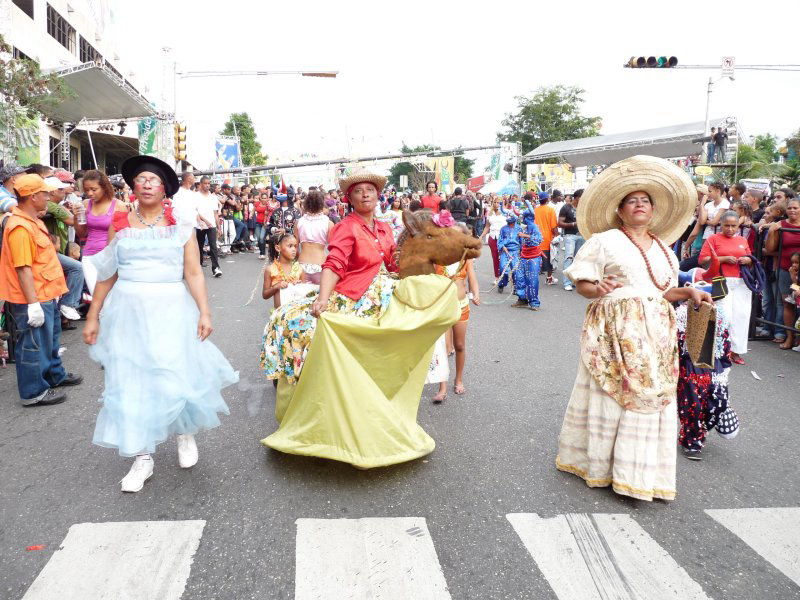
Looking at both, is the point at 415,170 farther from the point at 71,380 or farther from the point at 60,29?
the point at 71,380

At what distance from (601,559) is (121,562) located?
2.33m

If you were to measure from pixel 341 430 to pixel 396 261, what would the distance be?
1.37 metres

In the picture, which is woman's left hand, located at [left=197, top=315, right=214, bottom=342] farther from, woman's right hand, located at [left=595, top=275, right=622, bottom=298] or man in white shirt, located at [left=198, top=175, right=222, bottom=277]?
man in white shirt, located at [left=198, top=175, right=222, bottom=277]

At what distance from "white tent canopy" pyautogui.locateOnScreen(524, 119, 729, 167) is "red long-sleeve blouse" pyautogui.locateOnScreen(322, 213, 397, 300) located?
100ft

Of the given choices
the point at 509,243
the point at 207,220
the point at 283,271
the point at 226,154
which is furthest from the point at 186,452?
the point at 226,154

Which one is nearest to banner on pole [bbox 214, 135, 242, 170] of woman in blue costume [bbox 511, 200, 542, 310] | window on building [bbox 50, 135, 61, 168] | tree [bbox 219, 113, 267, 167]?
window on building [bbox 50, 135, 61, 168]

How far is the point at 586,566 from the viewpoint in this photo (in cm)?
306

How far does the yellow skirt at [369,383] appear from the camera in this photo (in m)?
3.90

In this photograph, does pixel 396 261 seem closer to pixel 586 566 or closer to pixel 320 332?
pixel 320 332

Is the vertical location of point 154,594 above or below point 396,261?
below

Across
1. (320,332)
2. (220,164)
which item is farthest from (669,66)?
(220,164)

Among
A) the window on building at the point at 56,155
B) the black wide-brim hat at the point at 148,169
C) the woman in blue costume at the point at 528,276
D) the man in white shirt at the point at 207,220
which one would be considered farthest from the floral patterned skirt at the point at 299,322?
the window on building at the point at 56,155

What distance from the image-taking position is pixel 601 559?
10.3ft

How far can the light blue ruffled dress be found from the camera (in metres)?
3.72
